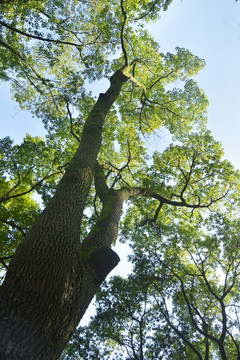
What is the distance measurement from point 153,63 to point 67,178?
10.6 m

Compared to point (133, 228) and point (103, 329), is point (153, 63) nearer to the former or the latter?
point (133, 228)

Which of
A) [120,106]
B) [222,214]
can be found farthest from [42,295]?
[120,106]

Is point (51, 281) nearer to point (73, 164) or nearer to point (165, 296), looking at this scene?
point (73, 164)

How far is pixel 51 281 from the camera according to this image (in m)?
2.36

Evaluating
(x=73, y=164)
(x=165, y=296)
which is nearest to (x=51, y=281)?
(x=73, y=164)

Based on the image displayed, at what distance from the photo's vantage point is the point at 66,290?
8.21 feet

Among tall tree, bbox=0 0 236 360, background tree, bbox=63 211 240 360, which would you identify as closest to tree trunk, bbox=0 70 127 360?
tall tree, bbox=0 0 236 360

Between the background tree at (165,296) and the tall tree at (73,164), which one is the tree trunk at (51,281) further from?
the background tree at (165,296)

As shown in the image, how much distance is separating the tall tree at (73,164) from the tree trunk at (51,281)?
1 cm

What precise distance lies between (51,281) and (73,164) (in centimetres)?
266

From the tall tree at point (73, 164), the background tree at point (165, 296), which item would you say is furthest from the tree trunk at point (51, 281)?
the background tree at point (165, 296)

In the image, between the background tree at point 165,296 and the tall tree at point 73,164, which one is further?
the background tree at point 165,296

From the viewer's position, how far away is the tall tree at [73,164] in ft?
7.40

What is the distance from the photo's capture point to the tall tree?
2256 millimetres
